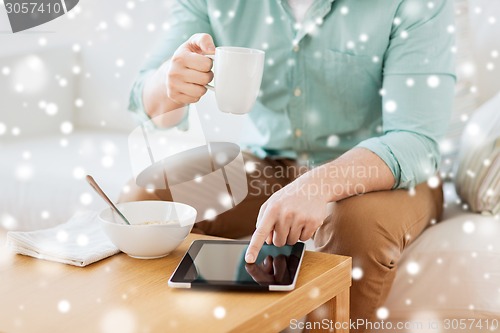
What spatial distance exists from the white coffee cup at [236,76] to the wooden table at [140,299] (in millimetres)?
265

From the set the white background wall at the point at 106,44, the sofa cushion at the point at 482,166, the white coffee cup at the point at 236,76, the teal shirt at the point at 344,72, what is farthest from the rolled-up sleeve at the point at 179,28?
the sofa cushion at the point at 482,166

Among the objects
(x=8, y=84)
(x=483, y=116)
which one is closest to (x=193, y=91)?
(x=483, y=116)

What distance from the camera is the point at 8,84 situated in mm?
2246

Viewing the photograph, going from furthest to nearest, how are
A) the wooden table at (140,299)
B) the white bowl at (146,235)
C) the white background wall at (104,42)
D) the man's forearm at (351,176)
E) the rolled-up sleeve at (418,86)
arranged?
the white background wall at (104,42), the rolled-up sleeve at (418,86), the man's forearm at (351,176), the white bowl at (146,235), the wooden table at (140,299)

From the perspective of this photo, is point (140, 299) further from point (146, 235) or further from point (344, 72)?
point (344, 72)

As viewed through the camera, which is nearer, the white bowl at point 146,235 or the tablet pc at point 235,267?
the tablet pc at point 235,267

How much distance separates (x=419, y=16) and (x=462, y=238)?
45 cm

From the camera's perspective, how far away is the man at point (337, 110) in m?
1.29

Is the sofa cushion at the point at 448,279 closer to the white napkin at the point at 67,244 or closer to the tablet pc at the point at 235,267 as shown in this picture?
the tablet pc at the point at 235,267

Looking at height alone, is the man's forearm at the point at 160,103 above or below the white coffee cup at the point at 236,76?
below

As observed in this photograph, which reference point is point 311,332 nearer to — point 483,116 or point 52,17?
point 483,116

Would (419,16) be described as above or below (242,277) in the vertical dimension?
above

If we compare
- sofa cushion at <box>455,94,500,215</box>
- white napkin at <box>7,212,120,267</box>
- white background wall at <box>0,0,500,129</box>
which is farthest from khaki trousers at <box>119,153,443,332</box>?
white background wall at <box>0,0,500,129</box>

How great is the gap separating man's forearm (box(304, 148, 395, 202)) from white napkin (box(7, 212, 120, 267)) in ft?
1.18
